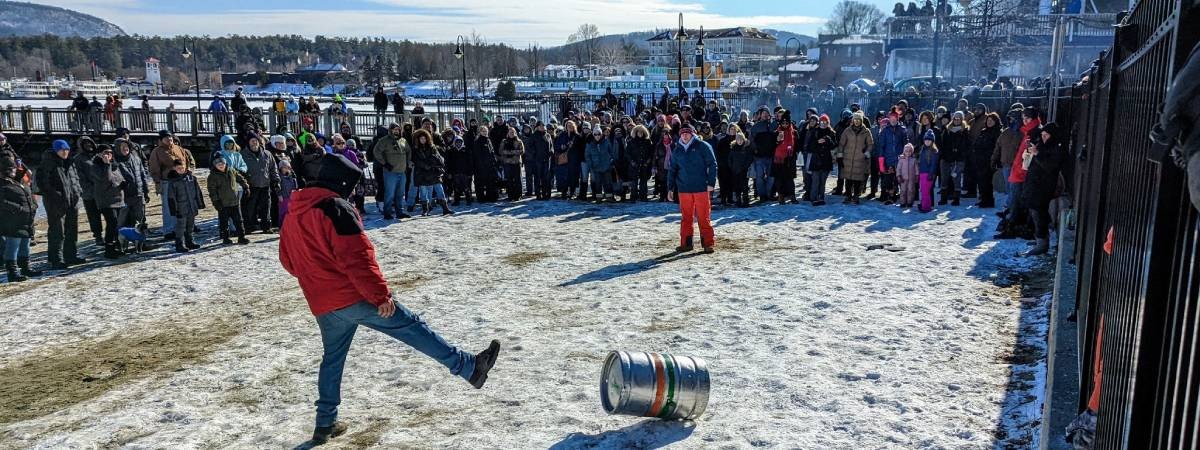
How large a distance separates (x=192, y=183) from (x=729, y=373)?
31.3ft

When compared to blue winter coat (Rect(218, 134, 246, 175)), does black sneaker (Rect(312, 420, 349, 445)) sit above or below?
below

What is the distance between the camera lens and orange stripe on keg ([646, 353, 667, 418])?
5.42 meters

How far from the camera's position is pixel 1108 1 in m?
50.8

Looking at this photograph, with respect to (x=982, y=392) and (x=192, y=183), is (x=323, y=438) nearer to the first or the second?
(x=982, y=392)

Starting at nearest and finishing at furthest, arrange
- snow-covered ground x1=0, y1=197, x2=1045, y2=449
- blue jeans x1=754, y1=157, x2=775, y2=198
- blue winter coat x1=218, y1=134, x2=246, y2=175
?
snow-covered ground x1=0, y1=197, x2=1045, y2=449 → blue winter coat x1=218, y1=134, x2=246, y2=175 → blue jeans x1=754, y1=157, x2=775, y2=198

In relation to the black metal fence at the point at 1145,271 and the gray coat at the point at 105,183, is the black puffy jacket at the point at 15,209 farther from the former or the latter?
the black metal fence at the point at 1145,271

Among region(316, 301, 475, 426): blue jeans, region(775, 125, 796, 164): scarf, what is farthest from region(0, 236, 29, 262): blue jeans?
region(775, 125, 796, 164): scarf

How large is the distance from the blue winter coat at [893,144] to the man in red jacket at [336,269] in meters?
11.4

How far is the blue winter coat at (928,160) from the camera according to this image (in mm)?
14070

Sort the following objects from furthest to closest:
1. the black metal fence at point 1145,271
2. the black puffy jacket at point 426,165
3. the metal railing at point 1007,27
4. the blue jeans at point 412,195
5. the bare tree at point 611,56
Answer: the bare tree at point 611,56 → the metal railing at point 1007,27 → the blue jeans at point 412,195 → the black puffy jacket at point 426,165 → the black metal fence at point 1145,271

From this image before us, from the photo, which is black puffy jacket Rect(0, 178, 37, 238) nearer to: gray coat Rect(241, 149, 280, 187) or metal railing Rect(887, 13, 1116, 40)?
gray coat Rect(241, 149, 280, 187)

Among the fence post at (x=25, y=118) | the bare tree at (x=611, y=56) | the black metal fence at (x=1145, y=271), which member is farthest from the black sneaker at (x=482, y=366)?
the bare tree at (x=611, y=56)

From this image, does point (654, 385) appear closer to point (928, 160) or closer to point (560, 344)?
point (560, 344)

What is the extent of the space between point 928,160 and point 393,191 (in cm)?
892
